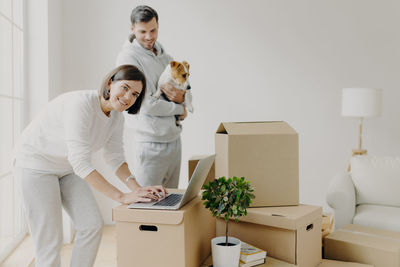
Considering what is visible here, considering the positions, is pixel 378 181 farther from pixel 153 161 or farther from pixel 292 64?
pixel 153 161

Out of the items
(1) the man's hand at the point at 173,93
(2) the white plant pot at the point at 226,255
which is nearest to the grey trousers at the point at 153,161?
(1) the man's hand at the point at 173,93

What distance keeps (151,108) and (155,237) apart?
77 cm

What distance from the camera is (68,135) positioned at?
1.50m

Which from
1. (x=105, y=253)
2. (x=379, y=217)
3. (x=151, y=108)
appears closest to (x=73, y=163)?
(x=151, y=108)

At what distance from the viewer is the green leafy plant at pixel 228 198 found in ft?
4.77

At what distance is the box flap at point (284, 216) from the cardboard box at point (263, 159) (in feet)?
0.19

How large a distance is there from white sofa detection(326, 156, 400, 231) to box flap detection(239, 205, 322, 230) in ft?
3.41

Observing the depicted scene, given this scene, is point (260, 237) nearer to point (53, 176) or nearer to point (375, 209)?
point (53, 176)

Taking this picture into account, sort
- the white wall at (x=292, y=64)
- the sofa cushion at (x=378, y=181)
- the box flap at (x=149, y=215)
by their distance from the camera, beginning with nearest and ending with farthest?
the box flap at (x=149, y=215) < the sofa cushion at (x=378, y=181) < the white wall at (x=292, y=64)

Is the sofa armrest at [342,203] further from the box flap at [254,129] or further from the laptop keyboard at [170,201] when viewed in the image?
the laptop keyboard at [170,201]

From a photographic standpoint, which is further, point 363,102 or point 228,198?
point 363,102

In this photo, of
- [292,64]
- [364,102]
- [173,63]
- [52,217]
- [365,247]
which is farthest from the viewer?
[292,64]

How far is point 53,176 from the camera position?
1.63 metres

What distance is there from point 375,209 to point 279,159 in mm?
1345
